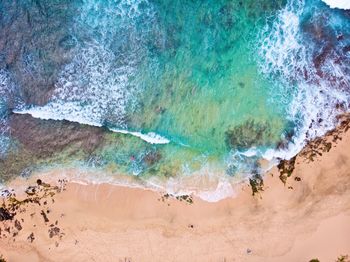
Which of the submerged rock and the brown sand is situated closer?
the brown sand

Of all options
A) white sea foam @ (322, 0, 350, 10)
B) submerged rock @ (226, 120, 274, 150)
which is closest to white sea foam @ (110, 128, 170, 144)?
submerged rock @ (226, 120, 274, 150)

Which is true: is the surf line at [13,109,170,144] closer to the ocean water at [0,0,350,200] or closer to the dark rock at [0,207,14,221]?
the ocean water at [0,0,350,200]

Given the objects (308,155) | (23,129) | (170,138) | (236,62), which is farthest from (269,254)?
(23,129)

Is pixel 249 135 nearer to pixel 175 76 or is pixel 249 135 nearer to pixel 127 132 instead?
pixel 175 76

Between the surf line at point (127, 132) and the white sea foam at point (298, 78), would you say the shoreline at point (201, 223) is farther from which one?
the surf line at point (127, 132)

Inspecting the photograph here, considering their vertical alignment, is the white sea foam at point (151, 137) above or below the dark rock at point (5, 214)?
above

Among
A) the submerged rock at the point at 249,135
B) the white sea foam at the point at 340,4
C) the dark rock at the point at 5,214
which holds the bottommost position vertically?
the dark rock at the point at 5,214

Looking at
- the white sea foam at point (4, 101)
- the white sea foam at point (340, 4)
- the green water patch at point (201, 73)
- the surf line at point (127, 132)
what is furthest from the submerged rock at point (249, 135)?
the white sea foam at point (4, 101)
